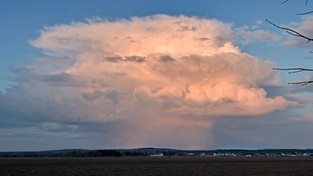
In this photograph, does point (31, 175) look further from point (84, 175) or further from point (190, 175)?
point (190, 175)

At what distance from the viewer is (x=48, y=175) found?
5394 centimetres

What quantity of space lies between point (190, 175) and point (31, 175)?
53.9ft

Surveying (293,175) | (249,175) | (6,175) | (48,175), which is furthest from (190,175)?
(6,175)

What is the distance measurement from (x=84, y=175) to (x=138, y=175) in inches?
221

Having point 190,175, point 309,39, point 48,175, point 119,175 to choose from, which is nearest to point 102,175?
point 119,175

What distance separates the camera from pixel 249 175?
5309 cm

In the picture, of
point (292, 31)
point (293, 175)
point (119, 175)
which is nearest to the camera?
point (292, 31)

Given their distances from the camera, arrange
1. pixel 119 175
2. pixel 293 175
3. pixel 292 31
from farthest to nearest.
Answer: pixel 119 175 → pixel 293 175 → pixel 292 31

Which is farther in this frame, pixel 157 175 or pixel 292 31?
pixel 157 175

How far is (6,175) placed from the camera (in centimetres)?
5400

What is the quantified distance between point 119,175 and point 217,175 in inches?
398

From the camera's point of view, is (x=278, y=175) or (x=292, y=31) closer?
(x=292, y=31)

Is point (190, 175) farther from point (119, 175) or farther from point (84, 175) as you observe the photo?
point (84, 175)

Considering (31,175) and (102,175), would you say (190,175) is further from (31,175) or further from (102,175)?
(31,175)
